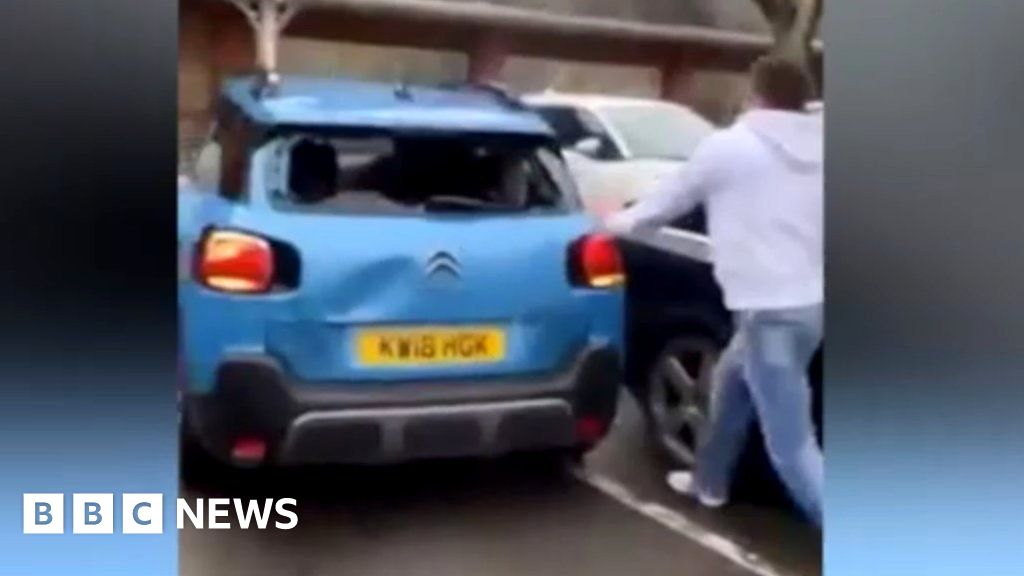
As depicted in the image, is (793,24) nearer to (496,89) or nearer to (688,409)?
(496,89)

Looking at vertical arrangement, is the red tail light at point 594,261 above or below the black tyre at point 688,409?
above

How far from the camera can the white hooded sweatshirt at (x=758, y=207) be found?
3.02m

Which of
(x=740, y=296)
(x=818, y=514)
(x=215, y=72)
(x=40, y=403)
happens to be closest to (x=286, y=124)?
(x=215, y=72)

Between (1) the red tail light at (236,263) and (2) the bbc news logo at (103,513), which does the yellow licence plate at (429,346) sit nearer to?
(1) the red tail light at (236,263)

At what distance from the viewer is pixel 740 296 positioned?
119 inches

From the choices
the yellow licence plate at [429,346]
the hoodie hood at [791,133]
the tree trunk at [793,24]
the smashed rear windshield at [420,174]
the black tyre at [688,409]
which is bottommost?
the black tyre at [688,409]

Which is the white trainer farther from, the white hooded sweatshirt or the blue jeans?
the white hooded sweatshirt

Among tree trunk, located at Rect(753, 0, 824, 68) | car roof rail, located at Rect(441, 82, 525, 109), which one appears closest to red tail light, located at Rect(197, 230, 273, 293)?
car roof rail, located at Rect(441, 82, 525, 109)

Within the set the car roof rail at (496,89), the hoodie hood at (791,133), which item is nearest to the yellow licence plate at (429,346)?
the car roof rail at (496,89)

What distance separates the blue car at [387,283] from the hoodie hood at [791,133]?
35 cm

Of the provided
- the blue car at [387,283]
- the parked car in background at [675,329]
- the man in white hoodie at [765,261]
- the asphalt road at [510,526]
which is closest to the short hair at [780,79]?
the man in white hoodie at [765,261]

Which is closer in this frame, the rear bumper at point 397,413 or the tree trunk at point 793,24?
the rear bumper at point 397,413

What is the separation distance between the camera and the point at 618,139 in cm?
301

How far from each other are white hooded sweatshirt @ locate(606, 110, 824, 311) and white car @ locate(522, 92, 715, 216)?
0.03 m
